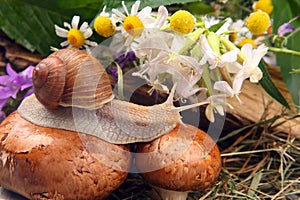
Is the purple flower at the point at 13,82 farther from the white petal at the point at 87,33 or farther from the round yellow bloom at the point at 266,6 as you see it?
the round yellow bloom at the point at 266,6

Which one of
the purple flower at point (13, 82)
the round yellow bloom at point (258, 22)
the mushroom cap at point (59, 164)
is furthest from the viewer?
the purple flower at point (13, 82)

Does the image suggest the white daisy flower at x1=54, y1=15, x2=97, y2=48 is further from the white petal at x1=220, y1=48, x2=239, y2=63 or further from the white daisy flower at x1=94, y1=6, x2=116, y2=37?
the white petal at x1=220, y1=48, x2=239, y2=63

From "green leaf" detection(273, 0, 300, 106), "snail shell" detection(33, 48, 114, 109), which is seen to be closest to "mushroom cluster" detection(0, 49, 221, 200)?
"snail shell" detection(33, 48, 114, 109)

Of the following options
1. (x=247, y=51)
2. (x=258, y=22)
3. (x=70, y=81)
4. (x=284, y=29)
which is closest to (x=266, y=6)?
(x=284, y=29)

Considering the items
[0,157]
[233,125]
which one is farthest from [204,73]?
[0,157]

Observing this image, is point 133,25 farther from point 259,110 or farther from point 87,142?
point 259,110

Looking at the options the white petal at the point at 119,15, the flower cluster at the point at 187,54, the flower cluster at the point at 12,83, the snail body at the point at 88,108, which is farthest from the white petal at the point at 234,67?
the flower cluster at the point at 12,83
